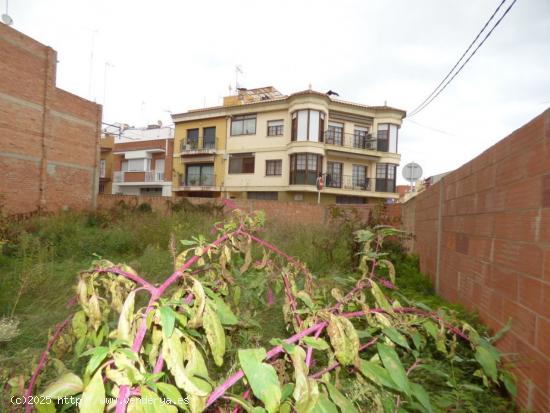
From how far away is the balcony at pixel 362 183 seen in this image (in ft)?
70.6

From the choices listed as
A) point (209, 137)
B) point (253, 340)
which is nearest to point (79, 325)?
point (253, 340)

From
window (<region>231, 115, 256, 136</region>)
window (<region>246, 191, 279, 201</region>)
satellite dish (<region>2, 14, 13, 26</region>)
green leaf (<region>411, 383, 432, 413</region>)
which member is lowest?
green leaf (<region>411, 383, 432, 413</region>)

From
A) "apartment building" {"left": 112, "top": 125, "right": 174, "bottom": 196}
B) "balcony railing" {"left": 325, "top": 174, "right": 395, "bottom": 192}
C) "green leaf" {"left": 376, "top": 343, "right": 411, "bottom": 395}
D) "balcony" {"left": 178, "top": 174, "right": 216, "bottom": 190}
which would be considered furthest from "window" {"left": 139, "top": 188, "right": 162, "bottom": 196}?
"green leaf" {"left": 376, "top": 343, "right": 411, "bottom": 395}

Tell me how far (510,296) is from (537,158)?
2.50 ft

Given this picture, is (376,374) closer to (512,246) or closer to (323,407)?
(323,407)

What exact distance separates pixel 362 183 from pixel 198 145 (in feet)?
41.2

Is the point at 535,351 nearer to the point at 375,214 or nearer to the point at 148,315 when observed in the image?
the point at 148,315

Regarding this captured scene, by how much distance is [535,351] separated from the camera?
1.41 metres

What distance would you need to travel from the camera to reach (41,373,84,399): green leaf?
0.61 metres

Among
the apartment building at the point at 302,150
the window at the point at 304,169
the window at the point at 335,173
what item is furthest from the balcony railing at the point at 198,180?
the window at the point at 335,173

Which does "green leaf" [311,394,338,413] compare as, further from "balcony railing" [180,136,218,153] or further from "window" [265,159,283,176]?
"balcony railing" [180,136,218,153]

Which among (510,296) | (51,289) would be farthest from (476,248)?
(51,289)

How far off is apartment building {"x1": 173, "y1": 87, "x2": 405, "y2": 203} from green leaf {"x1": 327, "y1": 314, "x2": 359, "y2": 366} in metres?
19.0

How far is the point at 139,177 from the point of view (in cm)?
2681
